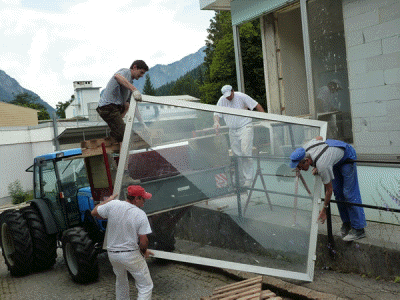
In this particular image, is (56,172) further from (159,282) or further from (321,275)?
(321,275)

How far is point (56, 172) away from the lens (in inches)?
324

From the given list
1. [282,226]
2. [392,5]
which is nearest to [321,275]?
[282,226]

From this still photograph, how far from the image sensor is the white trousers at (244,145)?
5844 millimetres

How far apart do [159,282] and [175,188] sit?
1.70m

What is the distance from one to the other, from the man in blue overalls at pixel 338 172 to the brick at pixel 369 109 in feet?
4.58

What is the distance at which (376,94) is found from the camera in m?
7.43

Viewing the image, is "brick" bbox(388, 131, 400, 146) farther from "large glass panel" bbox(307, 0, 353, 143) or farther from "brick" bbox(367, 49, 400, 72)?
"brick" bbox(367, 49, 400, 72)

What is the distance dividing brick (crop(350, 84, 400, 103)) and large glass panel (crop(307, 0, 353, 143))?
20cm

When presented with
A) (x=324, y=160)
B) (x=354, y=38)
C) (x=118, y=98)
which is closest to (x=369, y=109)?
(x=354, y=38)

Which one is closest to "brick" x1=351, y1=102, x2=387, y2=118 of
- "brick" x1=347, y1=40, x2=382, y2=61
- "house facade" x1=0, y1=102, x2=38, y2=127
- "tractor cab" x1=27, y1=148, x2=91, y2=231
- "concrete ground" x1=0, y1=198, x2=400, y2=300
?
"brick" x1=347, y1=40, x2=382, y2=61

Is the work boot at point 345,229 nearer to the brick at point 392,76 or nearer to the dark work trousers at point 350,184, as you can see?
the dark work trousers at point 350,184

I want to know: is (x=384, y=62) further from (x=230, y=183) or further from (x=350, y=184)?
(x=230, y=183)

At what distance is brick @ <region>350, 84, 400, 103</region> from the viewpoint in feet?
23.5

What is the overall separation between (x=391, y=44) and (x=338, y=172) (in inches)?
88.9
